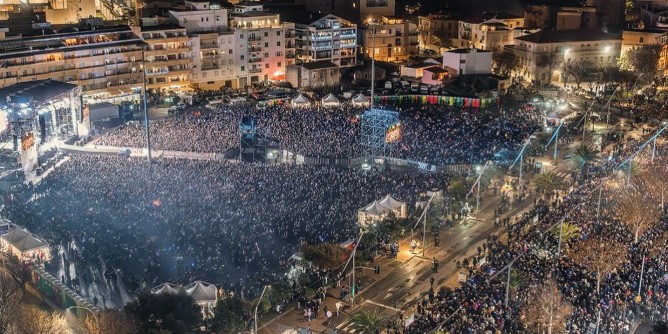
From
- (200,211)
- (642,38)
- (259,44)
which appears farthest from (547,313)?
(642,38)

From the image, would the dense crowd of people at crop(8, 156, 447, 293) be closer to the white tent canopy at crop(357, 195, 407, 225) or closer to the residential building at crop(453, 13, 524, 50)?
the white tent canopy at crop(357, 195, 407, 225)

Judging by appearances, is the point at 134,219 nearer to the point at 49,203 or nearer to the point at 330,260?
the point at 49,203

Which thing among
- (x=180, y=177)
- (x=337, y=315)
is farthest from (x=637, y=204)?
(x=180, y=177)

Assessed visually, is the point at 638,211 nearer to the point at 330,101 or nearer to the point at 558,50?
the point at 330,101

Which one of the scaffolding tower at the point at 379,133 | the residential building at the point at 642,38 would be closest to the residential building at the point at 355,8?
the residential building at the point at 642,38

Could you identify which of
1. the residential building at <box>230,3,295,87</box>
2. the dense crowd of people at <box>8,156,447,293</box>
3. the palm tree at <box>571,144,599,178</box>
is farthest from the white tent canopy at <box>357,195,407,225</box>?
the residential building at <box>230,3,295,87</box>

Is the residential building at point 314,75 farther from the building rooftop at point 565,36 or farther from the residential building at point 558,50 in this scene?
the building rooftop at point 565,36
